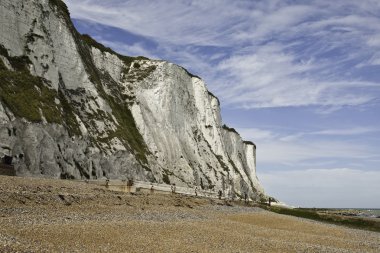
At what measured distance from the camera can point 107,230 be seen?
1755 centimetres

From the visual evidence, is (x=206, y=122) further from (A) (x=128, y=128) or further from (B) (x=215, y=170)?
(A) (x=128, y=128)

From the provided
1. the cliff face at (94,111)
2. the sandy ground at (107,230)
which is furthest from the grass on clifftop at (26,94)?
the sandy ground at (107,230)

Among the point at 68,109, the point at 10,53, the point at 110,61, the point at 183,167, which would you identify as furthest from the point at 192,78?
the point at 10,53

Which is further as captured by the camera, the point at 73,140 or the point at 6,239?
the point at 73,140

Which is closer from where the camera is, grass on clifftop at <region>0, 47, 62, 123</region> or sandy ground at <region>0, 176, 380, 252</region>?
sandy ground at <region>0, 176, 380, 252</region>

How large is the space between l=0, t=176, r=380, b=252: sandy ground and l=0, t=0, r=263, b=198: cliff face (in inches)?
711

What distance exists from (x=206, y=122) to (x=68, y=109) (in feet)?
151

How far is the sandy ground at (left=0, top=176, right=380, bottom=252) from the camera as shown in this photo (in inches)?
570

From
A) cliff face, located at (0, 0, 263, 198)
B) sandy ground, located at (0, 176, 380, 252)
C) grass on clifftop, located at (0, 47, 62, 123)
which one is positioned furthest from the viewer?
cliff face, located at (0, 0, 263, 198)

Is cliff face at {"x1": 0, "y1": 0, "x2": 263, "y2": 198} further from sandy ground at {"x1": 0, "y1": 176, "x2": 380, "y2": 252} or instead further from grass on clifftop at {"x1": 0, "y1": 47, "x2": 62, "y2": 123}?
sandy ground at {"x1": 0, "y1": 176, "x2": 380, "y2": 252}

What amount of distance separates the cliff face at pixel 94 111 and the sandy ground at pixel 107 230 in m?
18.1

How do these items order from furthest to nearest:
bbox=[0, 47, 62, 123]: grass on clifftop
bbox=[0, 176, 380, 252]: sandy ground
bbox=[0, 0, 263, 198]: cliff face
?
1. bbox=[0, 0, 263, 198]: cliff face
2. bbox=[0, 47, 62, 123]: grass on clifftop
3. bbox=[0, 176, 380, 252]: sandy ground

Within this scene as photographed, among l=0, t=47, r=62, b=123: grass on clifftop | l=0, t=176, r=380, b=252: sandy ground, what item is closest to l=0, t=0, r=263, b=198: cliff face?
l=0, t=47, r=62, b=123: grass on clifftop

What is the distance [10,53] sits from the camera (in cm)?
4984
